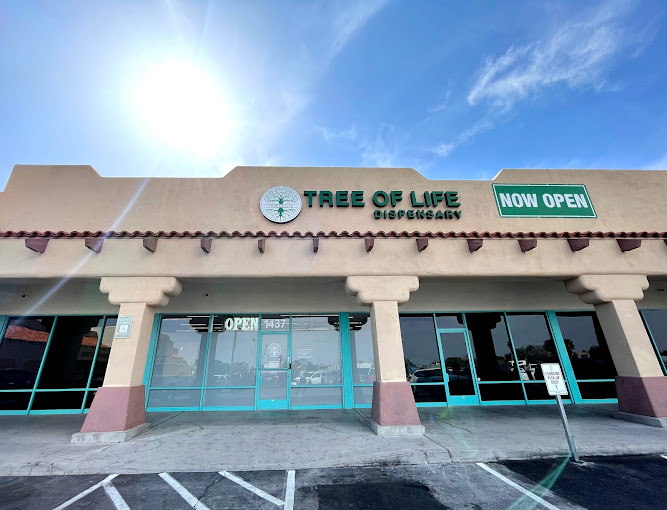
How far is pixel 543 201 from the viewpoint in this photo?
11148 mm

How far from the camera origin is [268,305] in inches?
432

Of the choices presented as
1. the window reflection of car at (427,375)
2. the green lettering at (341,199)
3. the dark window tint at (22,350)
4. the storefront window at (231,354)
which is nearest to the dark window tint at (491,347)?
the window reflection of car at (427,375)

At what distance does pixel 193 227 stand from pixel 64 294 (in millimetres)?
5296

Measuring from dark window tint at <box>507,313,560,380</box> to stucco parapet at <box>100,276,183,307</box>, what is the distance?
11173 millimetres

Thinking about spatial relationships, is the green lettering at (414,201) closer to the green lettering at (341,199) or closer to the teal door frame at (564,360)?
the green lettering at (341,199)

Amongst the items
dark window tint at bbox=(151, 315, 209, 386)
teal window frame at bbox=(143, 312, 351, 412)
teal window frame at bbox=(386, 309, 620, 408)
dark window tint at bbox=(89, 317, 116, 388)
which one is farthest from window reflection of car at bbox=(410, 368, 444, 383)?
dark window tint at bbox=(89, 317, 116, 388)

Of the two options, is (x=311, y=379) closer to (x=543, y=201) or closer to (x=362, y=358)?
(x=362, y=358)

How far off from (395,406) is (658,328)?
10784 mm

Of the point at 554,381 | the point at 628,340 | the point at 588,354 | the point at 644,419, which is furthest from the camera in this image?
the point at 588,354

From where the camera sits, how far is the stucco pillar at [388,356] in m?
7.11

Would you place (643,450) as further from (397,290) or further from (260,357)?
(260,357)

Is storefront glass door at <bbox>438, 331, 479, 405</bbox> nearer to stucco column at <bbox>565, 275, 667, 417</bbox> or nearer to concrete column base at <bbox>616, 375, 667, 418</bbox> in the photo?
stucco column at <bbox>565, 275, 667, 417</bbox>

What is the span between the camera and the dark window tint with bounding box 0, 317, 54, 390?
1010cm

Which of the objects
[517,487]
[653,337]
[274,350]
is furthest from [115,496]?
[653,337]
